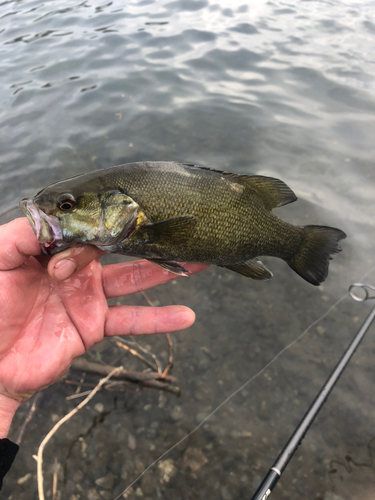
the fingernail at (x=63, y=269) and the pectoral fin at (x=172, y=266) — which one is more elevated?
the fingernail at (x=63, y=269)

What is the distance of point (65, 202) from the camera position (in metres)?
2.09

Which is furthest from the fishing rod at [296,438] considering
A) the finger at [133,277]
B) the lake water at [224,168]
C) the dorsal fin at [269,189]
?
the dorsal fin at [269,189]

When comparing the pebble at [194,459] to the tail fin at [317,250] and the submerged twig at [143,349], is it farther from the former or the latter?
the tail fin at [317,250]

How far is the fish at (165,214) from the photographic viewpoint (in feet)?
6.93

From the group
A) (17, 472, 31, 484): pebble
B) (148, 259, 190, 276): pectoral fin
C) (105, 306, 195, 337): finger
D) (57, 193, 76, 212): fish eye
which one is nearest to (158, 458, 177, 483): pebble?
(17, 472, 31, 484): pebble

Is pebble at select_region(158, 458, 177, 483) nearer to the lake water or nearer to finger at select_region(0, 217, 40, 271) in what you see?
the lake water

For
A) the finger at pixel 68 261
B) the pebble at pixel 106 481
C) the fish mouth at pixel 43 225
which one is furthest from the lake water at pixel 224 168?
the fish mouth at pixel 43 225

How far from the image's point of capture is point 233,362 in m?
3.58

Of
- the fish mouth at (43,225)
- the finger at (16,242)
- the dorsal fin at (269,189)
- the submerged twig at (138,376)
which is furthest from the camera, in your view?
the submerged twig at (138,376)

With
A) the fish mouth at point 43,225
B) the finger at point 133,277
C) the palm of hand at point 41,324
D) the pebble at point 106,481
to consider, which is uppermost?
the fish mouth at point 43,225

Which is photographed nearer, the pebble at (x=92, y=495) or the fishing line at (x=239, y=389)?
the pebble at (x=92, y=495)

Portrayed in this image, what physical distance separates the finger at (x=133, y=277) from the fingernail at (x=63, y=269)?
78cm

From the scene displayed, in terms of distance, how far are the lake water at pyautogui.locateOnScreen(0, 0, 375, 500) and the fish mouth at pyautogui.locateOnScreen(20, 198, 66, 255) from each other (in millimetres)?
1874

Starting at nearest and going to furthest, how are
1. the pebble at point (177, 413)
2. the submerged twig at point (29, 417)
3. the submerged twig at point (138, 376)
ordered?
the submerged twig at point (29, 417) < the pebble at point (177, 413) < the submerged twig at point (138, 376)
